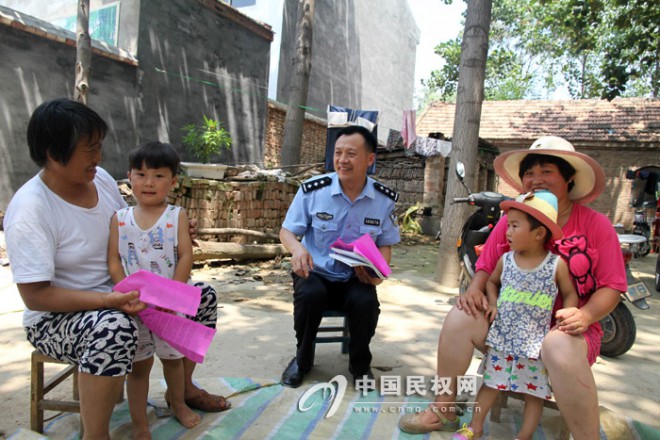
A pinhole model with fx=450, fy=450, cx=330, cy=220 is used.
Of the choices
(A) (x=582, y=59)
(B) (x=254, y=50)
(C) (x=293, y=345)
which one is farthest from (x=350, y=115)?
(A) (x=582, y=59)

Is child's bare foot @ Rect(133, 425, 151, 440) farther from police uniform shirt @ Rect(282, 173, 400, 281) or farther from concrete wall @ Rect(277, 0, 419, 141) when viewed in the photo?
concrete wall @ Rect(277, 0, 419, 141)

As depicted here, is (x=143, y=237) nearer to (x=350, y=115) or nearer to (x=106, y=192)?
(x=106, y=192)

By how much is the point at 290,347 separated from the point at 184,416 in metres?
1.30

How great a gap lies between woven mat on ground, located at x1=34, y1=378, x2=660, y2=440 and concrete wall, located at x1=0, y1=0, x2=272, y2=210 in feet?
20.7

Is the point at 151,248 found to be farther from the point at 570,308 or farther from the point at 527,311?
the point at 570,308

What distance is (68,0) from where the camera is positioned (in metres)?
11.3

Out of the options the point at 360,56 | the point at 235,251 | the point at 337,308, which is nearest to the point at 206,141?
the point at 235,251

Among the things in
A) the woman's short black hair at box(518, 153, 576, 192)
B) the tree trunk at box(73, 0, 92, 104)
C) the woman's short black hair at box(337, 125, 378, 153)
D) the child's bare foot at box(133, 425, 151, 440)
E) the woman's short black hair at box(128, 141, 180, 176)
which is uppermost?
the tree trunk at box(73, 0, 92, 104)

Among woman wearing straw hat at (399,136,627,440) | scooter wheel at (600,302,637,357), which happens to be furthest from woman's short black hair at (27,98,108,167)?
scooter wheel at (600,302,637,357)

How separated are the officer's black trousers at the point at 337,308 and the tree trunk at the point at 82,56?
538cm

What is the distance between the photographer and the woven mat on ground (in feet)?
6.61

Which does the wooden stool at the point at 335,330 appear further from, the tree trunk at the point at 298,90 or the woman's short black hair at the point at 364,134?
the tree trunk at the point at 298,90

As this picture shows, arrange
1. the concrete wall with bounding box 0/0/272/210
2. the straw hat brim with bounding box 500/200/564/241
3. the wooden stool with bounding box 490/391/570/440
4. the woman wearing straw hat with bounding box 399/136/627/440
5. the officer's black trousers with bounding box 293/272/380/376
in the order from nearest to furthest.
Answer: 1. the woman wearing straw hat with bounding box 399/136/627/440
2. the straw hat brim with bounding box 500/200/564/241
3. the wooden stool with bounding box 490/391/570/440
4. the officer's black trousers with bounding box 293/272/380/376
5. the concrete wall with bounding box 0/0/272/210

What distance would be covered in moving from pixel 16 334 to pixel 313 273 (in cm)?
235
